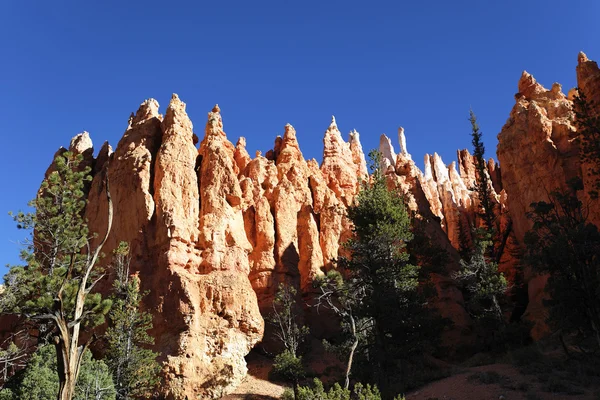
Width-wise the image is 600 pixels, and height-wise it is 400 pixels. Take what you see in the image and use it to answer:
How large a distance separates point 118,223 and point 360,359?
1813 cm

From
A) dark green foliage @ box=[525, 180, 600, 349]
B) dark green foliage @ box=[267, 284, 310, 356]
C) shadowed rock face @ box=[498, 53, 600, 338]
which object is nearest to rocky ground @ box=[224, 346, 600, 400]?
dark green foliage @ box=[525, 180, 600, 349]

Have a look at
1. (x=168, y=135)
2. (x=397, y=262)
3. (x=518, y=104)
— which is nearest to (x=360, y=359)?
(x=397, y=262)

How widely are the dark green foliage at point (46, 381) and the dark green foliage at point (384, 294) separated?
40.0ft

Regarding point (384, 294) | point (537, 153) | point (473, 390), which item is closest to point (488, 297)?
point (384, 294)

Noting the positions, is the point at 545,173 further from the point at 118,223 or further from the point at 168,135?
the point at 118,223

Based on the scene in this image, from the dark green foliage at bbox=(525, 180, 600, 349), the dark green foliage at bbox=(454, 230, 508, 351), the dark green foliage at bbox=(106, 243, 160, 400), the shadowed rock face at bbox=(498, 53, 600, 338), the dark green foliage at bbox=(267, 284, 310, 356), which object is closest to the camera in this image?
the dark green foliage at bbox=(525, 180, 600, 349)

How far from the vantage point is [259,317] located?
94.7 feet

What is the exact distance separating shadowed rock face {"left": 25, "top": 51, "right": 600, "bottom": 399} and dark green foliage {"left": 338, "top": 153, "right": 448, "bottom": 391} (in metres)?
4.18

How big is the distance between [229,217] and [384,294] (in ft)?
43.1

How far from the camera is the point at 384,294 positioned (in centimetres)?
2366

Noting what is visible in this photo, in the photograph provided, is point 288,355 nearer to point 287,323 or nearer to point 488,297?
point 287,323

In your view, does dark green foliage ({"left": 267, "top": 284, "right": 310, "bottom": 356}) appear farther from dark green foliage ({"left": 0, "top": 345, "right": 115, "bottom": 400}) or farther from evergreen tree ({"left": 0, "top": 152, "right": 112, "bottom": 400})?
evergreen tree ({"left": 0, "top": 152, "right": 112, "bottom": 400})

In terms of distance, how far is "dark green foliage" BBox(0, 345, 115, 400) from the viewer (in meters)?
19.7

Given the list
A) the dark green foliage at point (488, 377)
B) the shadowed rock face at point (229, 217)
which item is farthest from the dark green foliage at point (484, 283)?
the dark green foliage at point (488, 377)
